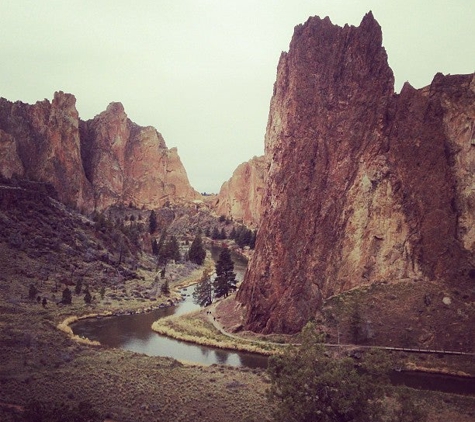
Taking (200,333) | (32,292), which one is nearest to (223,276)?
(200,333)

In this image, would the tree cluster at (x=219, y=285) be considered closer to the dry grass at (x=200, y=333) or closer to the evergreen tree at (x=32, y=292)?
the dry grass at (x=200, y=333)

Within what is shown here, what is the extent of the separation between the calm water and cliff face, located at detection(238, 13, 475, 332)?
290 inches

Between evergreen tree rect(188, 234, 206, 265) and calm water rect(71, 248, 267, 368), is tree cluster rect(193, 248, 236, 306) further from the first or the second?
→ evergreen tree rect(188, 234, 206, 265)

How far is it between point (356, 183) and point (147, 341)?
3436cm

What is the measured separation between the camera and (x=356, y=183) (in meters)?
58.7

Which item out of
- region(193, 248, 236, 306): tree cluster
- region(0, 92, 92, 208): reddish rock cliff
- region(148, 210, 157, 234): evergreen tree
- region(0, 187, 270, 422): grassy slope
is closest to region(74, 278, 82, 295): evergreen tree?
region(0, 187, 270, 422): grassy slope

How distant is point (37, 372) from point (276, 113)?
47.8m

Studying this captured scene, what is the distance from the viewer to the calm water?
158 ft

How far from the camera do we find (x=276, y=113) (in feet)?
219

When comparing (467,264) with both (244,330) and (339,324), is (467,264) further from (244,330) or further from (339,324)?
(244,330)

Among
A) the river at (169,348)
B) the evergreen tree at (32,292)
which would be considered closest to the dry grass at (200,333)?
the river at (169,348)

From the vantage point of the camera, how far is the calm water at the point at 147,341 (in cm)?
4816

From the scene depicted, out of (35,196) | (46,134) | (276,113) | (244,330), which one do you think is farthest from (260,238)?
(46,134)

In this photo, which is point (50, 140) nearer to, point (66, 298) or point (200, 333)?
point (66, 298)
